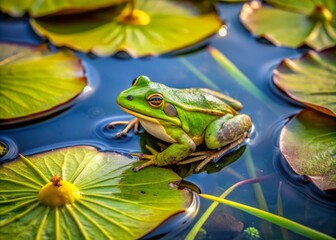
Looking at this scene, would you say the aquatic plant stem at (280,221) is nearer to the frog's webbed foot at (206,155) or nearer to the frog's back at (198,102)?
the frog's webbed foot at (206,155)

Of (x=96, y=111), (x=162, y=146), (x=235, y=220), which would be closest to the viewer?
(x=235, y=220)

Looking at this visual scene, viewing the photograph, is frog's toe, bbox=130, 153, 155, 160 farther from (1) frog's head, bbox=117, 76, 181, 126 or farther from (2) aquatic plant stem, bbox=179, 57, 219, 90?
(2) aquatic plant stem, bbox=179, 57, 219, 90

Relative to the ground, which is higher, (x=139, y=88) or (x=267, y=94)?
(x=139, y=88)

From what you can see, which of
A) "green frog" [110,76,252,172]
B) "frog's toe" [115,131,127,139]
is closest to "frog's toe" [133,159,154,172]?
"green frog" [110,76,252,172]

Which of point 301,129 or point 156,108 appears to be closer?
point 156,108

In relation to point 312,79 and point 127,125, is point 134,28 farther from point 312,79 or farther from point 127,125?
point 312,79

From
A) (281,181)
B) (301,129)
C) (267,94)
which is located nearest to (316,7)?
(267,94)

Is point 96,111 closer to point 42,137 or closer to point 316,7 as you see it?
point 42,137
